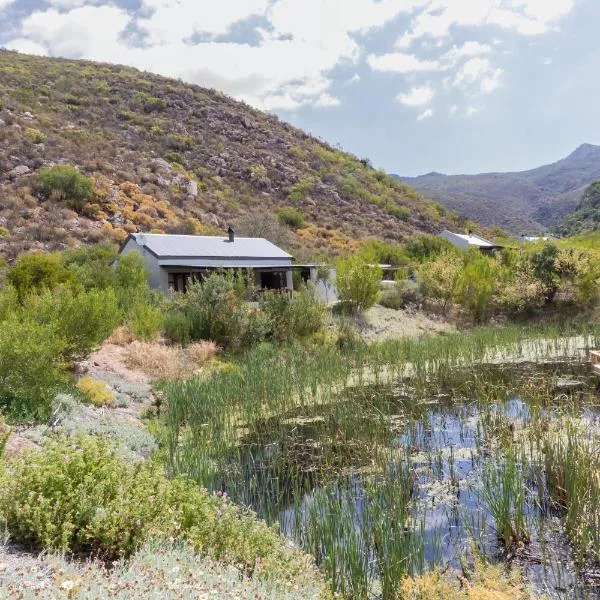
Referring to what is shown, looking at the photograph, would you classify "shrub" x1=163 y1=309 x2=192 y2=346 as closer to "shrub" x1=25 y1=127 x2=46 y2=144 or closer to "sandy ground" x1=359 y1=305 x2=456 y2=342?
"sandy ground" x1=359 y1=305 x2=456 y2=342

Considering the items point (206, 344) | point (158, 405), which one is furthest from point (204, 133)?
point (158, 405)

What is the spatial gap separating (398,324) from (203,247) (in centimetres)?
1045

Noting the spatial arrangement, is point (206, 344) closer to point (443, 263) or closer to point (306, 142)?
point (443, 263)

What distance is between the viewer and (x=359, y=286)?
26328 millimetres

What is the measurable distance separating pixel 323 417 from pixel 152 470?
A: 5.70 meters

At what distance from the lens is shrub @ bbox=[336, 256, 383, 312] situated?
26.4m

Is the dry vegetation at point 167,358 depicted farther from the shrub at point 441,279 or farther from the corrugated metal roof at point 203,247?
the shrub at point 441,279

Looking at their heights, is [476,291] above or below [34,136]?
below

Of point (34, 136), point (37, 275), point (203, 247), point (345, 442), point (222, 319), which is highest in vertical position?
point (34, 136)

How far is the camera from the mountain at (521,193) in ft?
342

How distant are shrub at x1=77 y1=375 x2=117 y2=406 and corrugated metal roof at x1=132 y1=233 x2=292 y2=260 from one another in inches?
496

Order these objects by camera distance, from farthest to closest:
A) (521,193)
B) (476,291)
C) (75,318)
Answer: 1. (521,193)
2. (476,291)
3. (75,318)

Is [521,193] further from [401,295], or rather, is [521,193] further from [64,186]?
[64,186]

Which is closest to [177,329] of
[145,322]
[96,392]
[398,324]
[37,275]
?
[145,322]
